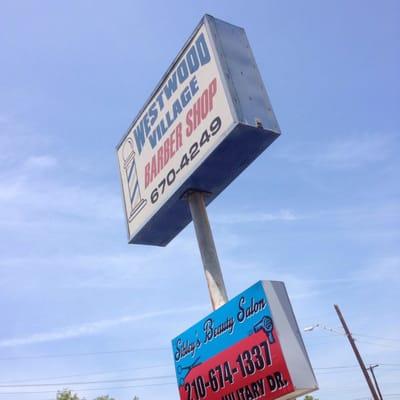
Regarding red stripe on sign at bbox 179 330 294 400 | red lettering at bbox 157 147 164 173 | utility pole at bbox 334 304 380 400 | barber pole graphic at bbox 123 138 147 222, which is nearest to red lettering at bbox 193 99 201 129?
red lettering at bbox 157 147 164 173

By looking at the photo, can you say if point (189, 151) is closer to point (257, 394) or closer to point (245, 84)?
point (245, 84)

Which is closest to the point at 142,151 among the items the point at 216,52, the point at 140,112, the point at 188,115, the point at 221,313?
the point at 140,112

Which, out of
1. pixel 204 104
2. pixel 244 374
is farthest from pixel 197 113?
pixel 244 374

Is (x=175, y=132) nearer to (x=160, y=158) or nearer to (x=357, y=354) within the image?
Result: (x=160, y=158)

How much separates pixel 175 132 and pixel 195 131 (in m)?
0.51

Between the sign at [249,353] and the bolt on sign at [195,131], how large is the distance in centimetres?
161

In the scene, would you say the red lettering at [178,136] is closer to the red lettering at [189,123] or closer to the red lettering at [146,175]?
the red lettering at [189,123]

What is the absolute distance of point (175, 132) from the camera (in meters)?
5.63

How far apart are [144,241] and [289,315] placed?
2.76 m

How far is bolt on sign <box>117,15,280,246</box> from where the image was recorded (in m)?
→ 4.78

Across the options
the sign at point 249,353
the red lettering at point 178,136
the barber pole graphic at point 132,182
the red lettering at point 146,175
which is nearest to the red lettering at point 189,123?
the red lettering at point 178,136

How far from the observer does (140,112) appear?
652 cm

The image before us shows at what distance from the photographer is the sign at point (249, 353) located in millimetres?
3592

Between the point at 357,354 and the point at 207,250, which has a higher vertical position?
the point at 357,354
